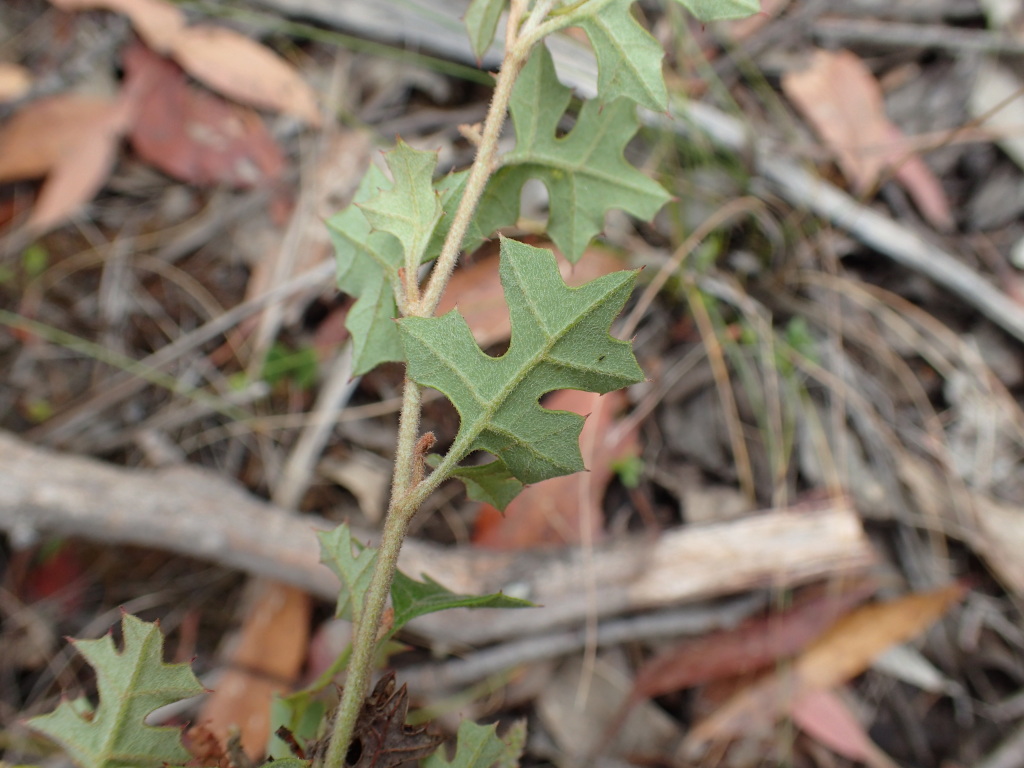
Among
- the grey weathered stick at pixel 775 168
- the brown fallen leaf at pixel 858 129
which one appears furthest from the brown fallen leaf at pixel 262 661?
the brown fallen leaf at pixel 858 129

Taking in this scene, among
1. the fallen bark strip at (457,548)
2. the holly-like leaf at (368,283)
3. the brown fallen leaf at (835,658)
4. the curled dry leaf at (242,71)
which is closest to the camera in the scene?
the holly-like leaf at (368,283)

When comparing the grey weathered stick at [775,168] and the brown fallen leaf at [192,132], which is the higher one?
the grey weathered stick at [775,168]

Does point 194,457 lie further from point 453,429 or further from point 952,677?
point 952,677

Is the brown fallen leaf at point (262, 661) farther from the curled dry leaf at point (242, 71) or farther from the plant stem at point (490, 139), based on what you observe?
the curled dry leaf at point (242, 71)

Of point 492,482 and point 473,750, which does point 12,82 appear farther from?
point 473,750

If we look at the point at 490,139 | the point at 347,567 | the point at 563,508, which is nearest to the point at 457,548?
Result: the point at 563,508

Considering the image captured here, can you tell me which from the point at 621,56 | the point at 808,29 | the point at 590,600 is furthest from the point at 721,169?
the point at 621,56
